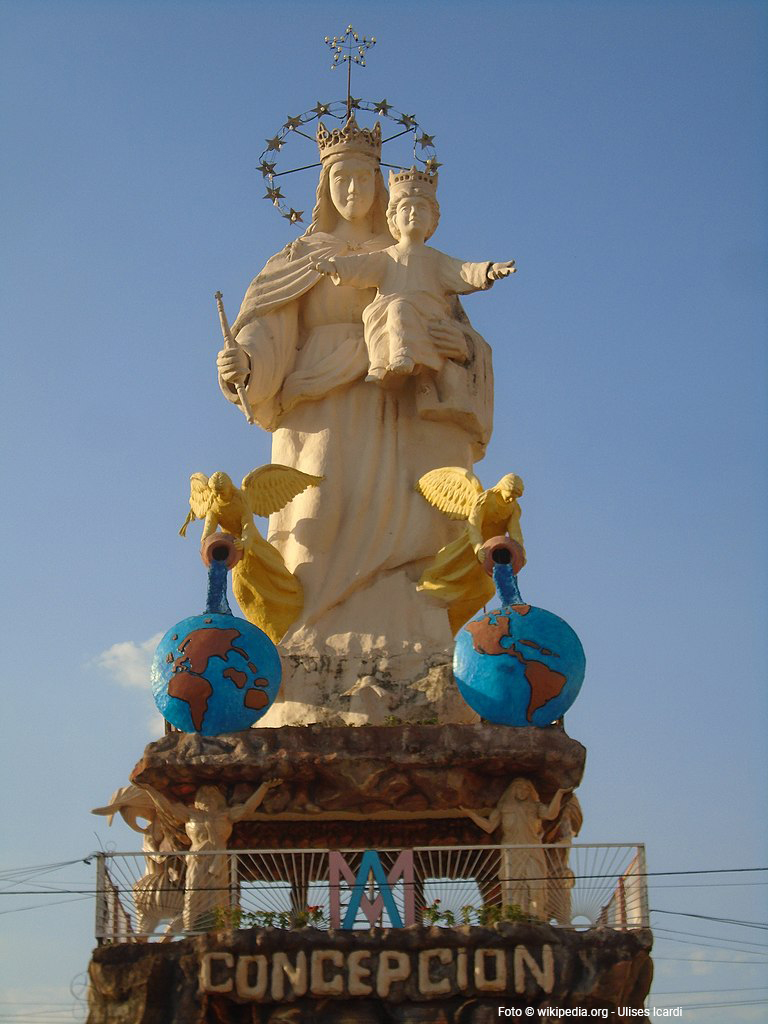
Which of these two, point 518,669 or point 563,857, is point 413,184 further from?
point 563,857

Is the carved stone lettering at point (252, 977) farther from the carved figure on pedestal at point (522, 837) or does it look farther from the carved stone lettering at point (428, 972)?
the carved figure on pedestal at point (522, 837)

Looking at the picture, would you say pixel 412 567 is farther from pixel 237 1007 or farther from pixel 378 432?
pixel 237 1007

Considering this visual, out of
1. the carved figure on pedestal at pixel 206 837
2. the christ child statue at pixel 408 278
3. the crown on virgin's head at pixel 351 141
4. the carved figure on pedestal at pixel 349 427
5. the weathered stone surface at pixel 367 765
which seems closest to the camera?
the carved figure on pedestal at pixel 206 837

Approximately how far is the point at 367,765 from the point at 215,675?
1.77 metres

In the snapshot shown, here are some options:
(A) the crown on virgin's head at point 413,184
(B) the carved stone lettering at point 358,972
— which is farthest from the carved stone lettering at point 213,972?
(A) the crown on virgin's head at point 413,184

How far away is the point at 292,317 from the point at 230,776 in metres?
6.73

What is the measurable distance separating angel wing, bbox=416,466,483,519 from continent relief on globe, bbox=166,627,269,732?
10.3ft

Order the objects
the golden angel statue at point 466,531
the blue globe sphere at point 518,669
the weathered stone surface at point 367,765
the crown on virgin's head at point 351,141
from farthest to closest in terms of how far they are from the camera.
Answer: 1. the crown on virgin's head at point 351,141
2. the golden angel statue at point 466,531
3. the blue globe sphere at point 518,669
4. the weathered stone surface at point 367,765

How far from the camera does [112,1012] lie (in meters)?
15.6

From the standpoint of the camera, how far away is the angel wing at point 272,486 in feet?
66.1

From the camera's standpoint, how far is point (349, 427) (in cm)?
2122

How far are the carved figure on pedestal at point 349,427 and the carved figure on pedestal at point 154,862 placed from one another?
5.76 ft

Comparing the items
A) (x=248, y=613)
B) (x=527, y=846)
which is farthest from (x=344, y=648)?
(x=527, y=846)

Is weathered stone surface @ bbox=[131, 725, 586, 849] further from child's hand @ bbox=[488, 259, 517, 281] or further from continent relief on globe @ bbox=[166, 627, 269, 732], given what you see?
child's hand @ bbox=[488, 259, 517, 281]
